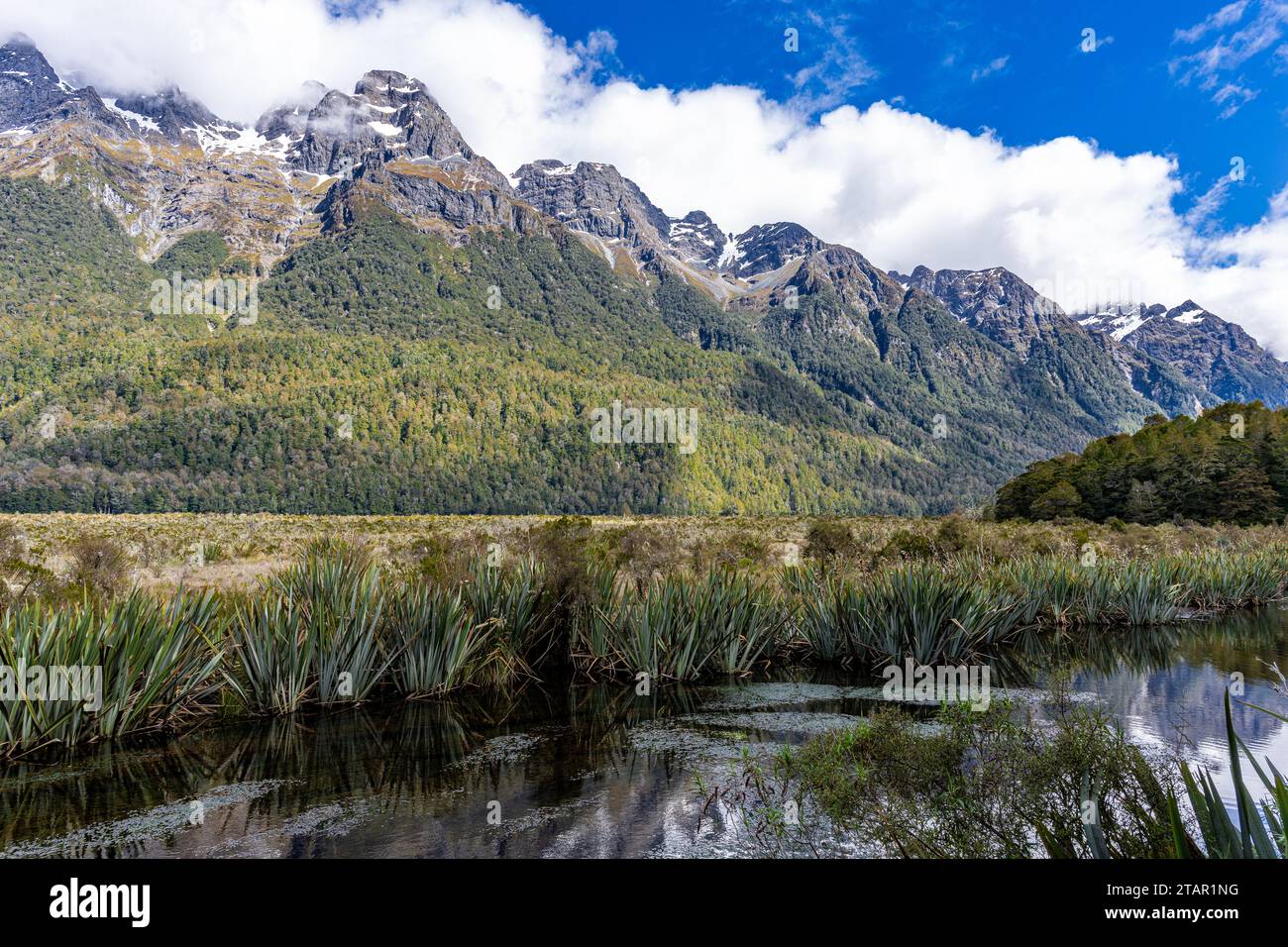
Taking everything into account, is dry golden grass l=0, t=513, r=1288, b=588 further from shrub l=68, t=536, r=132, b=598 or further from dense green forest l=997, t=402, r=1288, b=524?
dense green forest l=997, t=402, r=1288, b=524

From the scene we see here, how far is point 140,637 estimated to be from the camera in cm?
700

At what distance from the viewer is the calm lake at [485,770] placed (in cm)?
499

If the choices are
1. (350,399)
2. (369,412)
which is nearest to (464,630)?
(369,412)

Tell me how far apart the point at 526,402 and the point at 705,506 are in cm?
3982

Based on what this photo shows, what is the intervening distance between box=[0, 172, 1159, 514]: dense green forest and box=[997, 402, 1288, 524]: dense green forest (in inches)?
2864

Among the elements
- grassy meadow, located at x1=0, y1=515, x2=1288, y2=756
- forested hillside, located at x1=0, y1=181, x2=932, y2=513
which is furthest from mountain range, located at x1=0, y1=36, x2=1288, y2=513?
grassy meadow, located at x1=0, y1=515, x2=1288, y2=756

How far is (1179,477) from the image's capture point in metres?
40.7

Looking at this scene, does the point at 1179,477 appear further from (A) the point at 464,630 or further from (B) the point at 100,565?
(B) the point at 100,565

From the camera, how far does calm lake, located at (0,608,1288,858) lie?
4.99 metres

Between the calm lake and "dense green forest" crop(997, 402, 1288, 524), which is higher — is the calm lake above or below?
below

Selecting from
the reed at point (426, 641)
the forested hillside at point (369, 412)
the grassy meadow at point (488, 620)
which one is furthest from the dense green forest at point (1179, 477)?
the forested hillside at point (369, 412)

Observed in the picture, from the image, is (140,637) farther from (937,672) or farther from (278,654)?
(937,672)

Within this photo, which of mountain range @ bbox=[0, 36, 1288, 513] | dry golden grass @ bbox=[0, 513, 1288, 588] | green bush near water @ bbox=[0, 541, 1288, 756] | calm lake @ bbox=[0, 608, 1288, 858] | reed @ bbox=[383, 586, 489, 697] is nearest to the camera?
calm lake @ bbox=[0, 608, 1288, 858]
